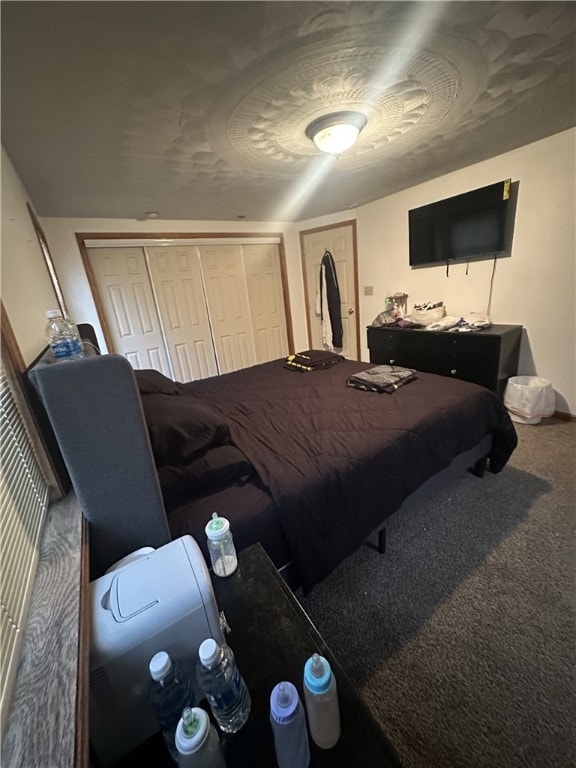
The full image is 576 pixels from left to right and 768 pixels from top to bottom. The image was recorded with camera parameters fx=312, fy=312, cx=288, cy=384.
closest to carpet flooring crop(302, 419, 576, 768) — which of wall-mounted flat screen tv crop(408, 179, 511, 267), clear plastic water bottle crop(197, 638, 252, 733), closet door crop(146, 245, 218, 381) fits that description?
clear plastic water bottle crop(197, 638, 252, 733)

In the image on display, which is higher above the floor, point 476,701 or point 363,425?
point 363,425

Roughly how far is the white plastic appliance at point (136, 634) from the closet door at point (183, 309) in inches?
140

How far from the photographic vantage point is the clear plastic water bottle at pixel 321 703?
1.92 feet

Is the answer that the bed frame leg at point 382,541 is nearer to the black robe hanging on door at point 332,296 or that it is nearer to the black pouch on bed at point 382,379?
the black pouch on bed at point 382,379

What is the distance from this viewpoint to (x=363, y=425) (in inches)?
66.4

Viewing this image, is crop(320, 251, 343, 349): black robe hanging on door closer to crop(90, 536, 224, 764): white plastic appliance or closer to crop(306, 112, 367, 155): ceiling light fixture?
crop(306, 112, 367, 155): ceiling light fixture

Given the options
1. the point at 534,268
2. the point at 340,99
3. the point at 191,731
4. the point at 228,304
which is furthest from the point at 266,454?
the point at 228,304

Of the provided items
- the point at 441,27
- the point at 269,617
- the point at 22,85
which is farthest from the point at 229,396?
the point at 441,27

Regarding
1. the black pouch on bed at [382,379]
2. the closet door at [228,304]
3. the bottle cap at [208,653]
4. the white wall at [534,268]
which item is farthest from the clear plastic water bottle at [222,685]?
the closet door at [228,304]

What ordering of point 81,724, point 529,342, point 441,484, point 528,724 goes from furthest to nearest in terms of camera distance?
point 529,342 → point 441,484 → point 528,724 → point 81,724

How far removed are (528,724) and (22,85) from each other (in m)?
2.95

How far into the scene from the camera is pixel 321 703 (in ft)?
1.93

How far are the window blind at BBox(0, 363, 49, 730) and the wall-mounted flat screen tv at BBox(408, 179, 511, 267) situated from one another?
11.7 ft

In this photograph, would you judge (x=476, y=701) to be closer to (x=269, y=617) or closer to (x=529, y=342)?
(x=269, y=617)
